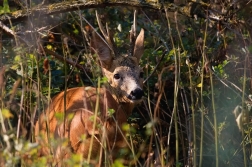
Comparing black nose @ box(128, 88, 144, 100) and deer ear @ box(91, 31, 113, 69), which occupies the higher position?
deer ear @ box(91, 31, 113, 69)

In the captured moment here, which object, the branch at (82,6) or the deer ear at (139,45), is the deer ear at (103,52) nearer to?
the deer ear at (139,45)

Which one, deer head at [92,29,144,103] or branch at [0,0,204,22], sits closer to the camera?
branch at [0,0,204,22]

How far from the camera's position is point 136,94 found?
694cm

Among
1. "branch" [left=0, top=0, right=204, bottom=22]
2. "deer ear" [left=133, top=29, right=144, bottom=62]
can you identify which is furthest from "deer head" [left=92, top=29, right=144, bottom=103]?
"branch" [left=0, top=0, right=204, bottom=22]

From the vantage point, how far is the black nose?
6905 millimetres

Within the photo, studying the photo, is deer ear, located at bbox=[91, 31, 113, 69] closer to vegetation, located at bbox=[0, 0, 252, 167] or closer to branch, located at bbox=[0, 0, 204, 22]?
vegetation, located at bbox=[0, 0, 252, 167]

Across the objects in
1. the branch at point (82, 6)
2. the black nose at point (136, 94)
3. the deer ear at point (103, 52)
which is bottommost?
the black nose at point (136, 94)

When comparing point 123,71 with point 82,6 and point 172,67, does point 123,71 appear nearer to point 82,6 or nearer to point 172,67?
point 172,67

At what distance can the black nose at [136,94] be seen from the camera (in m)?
6.91

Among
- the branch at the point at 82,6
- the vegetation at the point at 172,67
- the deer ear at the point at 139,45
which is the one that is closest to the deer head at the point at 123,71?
the deer ear at the point at 139,45

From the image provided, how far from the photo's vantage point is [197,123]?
762cm

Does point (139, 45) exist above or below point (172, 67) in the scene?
above

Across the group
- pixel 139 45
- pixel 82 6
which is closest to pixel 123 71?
pixel 139 45

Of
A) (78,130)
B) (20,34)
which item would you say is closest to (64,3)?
(20,34)
